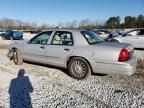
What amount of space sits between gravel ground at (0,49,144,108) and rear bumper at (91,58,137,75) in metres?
0.37

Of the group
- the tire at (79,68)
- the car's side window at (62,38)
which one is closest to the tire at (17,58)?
the car's side window at (62,38)

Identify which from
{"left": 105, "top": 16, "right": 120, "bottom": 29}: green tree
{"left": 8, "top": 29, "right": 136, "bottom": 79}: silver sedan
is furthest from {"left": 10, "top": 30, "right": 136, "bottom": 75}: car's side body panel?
{"left": 105, "top": 16, "right": 120, "bottom": 29}: green tree

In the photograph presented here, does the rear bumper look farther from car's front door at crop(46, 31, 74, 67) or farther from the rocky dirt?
car's front door at crop(46, 31, 74, 67)

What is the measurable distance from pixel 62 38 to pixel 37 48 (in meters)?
1.12

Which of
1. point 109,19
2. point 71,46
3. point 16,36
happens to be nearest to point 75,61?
point 71,46

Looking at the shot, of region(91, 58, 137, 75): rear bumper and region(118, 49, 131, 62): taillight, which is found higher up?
region(118, 49, 131, 62): taillight

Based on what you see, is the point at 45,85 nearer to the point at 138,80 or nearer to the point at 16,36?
the point at 138,80

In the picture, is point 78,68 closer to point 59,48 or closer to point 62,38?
point 59,48

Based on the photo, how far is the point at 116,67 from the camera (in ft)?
19.1

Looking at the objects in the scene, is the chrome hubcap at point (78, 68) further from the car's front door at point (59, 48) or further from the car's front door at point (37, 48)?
the car's front door at point (37, 48)

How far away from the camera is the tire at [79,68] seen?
634 cm

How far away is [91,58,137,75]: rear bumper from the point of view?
5754 millimetres

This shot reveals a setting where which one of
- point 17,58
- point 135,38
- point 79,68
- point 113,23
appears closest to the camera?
point 79,68

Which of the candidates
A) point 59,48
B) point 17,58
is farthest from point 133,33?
point 59,48
